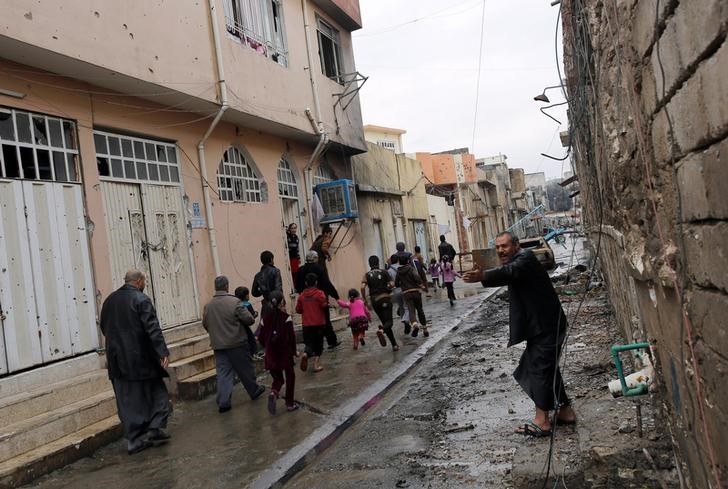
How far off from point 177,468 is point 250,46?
8.90 metres

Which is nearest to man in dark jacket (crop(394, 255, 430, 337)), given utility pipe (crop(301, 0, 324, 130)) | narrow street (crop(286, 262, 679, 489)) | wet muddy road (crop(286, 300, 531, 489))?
wet muddy road (crop(286, 300, 531, 489))

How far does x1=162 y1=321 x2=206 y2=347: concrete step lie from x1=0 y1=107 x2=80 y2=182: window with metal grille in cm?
270

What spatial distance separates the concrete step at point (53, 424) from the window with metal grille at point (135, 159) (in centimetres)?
330

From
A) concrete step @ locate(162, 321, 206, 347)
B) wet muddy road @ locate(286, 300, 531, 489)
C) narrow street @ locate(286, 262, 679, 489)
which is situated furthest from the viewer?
concrete step @ locate(162, 321, 206, 347)

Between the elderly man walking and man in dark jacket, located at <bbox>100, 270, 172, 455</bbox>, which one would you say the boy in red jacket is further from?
man in dark jacket, located at <bbox>100, 270, 172, 455</bbox>

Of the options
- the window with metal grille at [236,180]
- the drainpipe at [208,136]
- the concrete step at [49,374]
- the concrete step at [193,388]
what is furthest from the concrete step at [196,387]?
the window with metal grille at [236,180]

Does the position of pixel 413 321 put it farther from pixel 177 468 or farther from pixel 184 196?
pixel 177 468

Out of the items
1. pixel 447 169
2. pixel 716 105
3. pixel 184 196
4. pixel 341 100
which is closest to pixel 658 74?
pixel 716 105

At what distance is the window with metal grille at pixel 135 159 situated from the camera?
851cm

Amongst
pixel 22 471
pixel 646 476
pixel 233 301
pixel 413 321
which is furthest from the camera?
pixel 413 321

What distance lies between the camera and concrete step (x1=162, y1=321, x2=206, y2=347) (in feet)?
29.6

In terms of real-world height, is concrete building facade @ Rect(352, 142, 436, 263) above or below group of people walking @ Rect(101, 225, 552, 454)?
above

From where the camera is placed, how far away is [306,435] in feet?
19.9

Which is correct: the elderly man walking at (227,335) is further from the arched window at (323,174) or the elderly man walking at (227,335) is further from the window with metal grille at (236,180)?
the arched window at (323,174)
